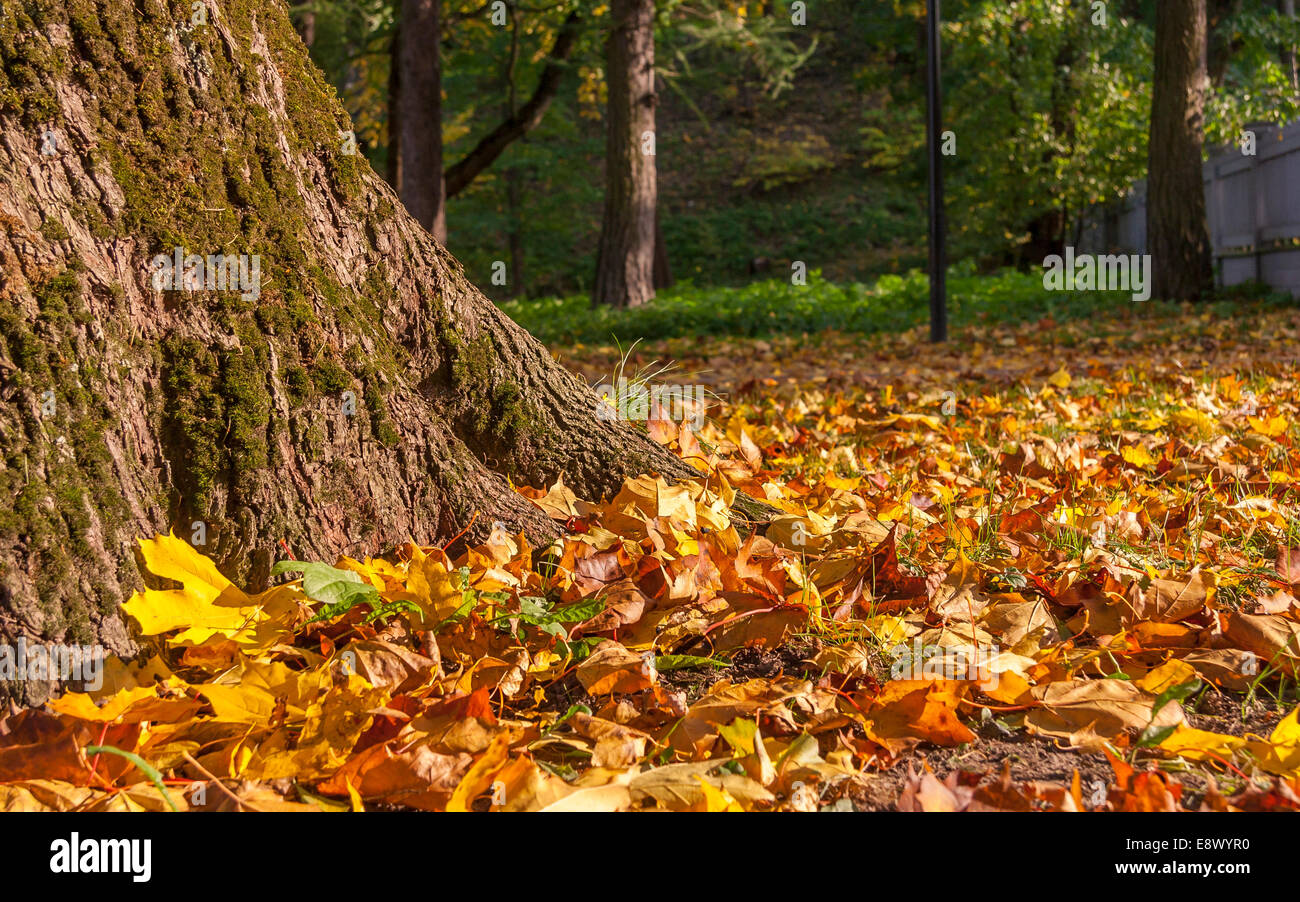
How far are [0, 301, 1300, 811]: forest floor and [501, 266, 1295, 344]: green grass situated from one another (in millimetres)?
8235

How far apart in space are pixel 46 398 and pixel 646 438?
53.4 inches

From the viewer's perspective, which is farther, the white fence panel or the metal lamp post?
the white fence panel

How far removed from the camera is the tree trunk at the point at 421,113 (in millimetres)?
10906

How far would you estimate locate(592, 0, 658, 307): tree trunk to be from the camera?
39.7ft

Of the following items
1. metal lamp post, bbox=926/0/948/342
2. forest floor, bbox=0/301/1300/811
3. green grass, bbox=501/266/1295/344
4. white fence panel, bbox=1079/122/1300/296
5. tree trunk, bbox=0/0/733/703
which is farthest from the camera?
green grass, bbox=501/266/1295/344

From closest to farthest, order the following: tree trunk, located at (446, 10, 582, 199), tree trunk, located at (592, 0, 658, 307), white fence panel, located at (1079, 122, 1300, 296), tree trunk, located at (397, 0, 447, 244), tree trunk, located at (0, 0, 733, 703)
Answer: tree trunk, located at (0, 0, 733, 703), white fence panel, located at (1079, 122, 1300, 296), tree trunk, located at (397, 0, 447, 244), tree trunk, located at (592, 0, 658, 307), tree trunk, located at (446, 10, 582, 199)

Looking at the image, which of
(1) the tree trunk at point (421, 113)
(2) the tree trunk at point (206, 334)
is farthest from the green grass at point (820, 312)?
(2) the tree trunk at point (206, 334)

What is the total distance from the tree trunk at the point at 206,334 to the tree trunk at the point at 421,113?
9.15 meters

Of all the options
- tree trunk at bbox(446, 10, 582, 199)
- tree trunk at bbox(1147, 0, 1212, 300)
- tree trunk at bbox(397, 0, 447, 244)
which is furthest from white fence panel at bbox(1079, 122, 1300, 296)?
tree trunk at bbox(397, 0, 447, 244)

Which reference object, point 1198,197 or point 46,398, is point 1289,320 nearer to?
point 1198,197

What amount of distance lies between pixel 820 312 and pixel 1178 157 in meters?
3.97

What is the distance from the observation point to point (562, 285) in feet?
79.0

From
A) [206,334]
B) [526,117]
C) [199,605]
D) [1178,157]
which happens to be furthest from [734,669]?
[526,117]

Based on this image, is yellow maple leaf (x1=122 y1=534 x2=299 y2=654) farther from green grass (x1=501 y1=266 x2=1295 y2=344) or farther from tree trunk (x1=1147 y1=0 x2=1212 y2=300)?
tree trunk (x1=1147 y1=0 x2=1212 y2=300)
